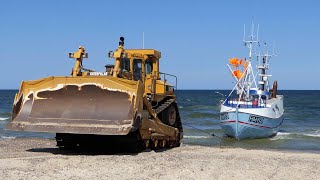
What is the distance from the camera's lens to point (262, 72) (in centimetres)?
3300

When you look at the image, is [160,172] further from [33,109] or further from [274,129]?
[274,129]

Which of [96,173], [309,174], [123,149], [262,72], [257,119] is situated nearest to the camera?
[96,173]

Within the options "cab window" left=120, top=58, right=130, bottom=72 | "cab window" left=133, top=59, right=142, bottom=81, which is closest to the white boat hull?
"cab window" left=133, top=59, right=142, bottom=81

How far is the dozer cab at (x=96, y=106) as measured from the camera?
13.5 m

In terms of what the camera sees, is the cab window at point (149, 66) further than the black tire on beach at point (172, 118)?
No

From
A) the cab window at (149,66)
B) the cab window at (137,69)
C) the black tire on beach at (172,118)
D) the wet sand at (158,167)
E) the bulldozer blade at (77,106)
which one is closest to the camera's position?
the wet sand at (158,167)

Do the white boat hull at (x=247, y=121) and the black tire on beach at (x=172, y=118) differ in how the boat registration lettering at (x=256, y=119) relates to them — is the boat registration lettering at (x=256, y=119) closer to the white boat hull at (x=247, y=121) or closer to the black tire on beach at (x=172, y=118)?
the white boat hull at (x=247, y=121)

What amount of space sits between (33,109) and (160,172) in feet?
15.7

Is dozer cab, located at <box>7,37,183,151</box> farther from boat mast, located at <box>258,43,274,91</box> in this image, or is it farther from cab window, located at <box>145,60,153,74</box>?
boat mast, located at <box>258,43,274,91</box>

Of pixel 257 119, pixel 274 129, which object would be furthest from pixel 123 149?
pixel 274 129

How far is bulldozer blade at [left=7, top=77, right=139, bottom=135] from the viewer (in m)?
13.4

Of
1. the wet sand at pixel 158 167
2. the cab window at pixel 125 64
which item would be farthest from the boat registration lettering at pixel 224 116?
the wet sand at pixel 158 167

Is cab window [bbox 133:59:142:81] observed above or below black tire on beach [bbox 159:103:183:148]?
above

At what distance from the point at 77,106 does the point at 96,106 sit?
21.5 inches
